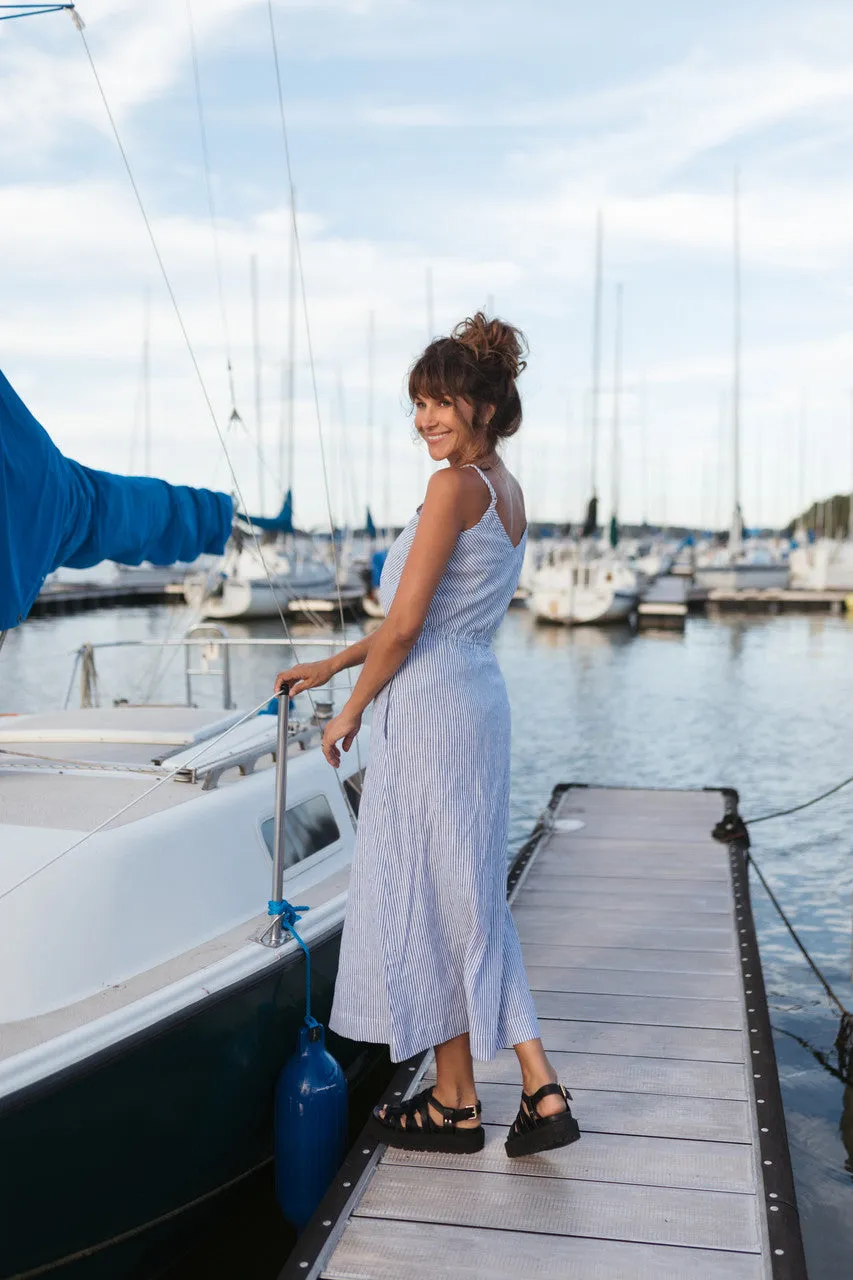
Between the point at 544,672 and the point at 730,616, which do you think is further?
the point at 730,616

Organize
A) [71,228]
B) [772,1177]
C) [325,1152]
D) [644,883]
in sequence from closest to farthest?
1. [772,1177]
2. [325,1152]
3. [71,228]
4. [644,883]

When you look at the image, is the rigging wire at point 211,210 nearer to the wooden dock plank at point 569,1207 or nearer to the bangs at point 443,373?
the bangs at point 443,373

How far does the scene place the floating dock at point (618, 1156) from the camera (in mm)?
3127

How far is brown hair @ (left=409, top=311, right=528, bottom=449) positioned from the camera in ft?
10.1

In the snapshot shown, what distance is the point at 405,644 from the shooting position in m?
3.05

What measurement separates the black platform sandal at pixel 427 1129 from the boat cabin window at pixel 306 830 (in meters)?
1.36

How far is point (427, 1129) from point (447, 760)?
4.17 feet

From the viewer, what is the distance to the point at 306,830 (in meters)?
5.14

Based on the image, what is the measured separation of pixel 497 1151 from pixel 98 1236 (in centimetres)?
125

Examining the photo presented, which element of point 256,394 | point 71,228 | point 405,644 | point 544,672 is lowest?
point 544,672

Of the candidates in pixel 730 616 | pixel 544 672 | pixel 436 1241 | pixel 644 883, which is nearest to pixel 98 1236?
pixel 436 1241

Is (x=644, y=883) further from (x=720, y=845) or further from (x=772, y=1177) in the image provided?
(x=772, y=1177)

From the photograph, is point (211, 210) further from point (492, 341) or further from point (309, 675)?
point (309, 675)

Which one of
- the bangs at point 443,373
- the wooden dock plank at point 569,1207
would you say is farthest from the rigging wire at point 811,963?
the bangs at point 443,373
